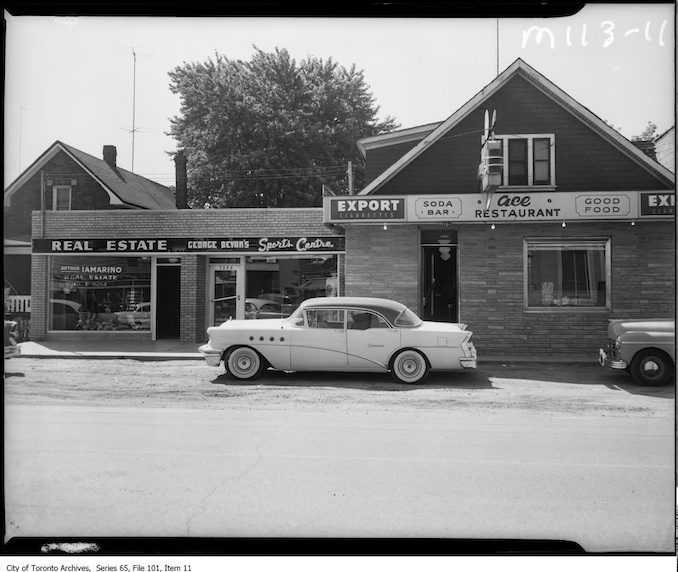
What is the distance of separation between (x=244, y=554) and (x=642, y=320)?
21.4 feet

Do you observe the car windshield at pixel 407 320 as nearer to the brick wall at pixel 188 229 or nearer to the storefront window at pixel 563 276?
the brick wall at pixel 188 229

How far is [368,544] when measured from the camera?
4.14 metres

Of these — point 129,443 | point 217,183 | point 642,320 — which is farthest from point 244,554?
point 642,320

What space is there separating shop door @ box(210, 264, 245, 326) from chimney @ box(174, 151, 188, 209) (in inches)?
46.3

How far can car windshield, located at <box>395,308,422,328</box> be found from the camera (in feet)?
29.2

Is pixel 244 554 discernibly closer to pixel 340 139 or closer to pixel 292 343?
pixel 292 343

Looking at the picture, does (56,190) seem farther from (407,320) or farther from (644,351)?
(644,351)

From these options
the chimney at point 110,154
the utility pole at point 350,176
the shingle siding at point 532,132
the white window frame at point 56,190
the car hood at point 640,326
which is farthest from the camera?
the utility pole at point 350,176

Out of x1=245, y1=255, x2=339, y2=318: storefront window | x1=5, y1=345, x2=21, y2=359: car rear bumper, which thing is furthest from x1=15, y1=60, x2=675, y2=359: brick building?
x1=5, y1=345, x2=21, y2=359: car rear bumper

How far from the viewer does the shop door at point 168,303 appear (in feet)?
29.2

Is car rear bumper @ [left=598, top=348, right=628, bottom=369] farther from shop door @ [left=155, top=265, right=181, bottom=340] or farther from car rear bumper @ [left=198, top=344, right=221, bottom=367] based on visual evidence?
shop door @ [left=155, top=265, right=181, bottom=340]

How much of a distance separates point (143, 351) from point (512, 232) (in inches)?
242

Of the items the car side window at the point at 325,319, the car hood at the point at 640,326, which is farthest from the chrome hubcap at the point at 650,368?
the car side window at the point at 325,319

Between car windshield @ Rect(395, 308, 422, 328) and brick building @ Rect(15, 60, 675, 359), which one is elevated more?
brick building @ Rect(15, 60, 675, 359)
